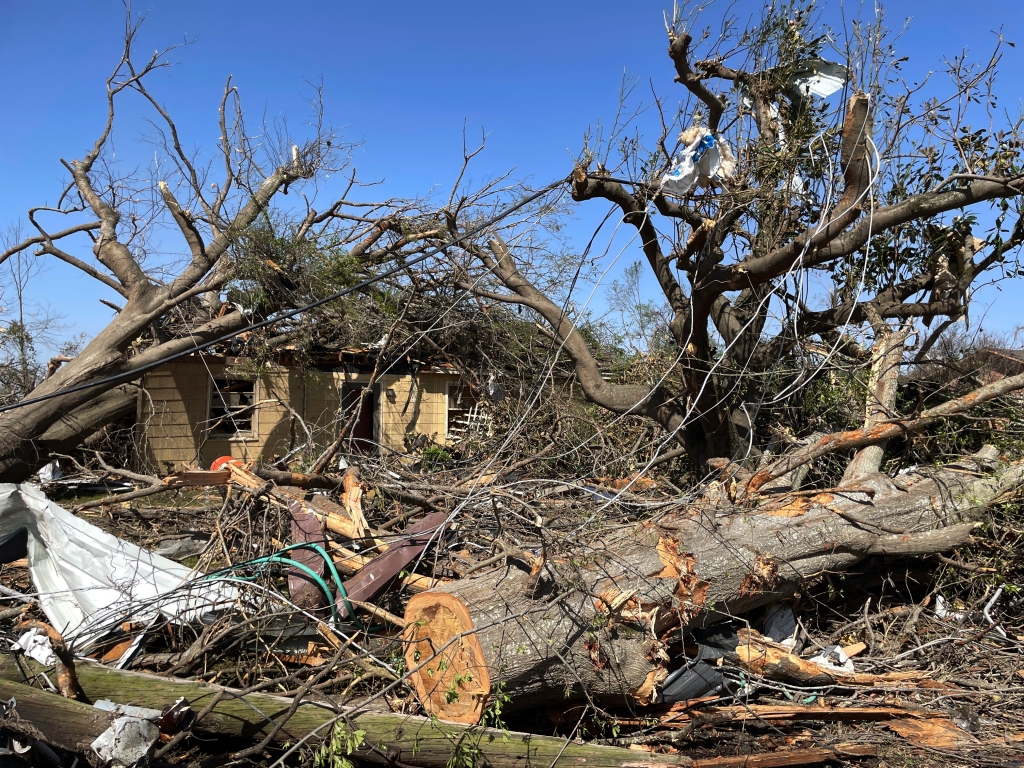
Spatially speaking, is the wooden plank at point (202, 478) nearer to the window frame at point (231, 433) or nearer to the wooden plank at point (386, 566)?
the wooden plank at point (386, 566)

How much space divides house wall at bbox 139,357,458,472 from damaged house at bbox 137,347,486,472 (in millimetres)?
17

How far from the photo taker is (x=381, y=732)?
10.7ft

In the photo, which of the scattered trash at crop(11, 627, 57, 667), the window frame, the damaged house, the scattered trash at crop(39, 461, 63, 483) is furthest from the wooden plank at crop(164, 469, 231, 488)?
the scattered trash at crop(39, 461, 63, 483)

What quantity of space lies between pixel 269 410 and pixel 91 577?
8303 millimetres

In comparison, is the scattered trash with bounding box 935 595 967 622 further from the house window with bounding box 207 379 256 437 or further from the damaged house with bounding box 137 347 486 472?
the house window with bounding box 207 379 256 437

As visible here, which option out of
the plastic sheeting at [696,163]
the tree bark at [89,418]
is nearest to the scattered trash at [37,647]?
the plastic sheeting at [696,163]

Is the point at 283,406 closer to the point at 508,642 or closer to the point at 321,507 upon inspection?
the point at 321,507

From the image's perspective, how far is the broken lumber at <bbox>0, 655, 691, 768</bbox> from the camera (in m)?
3.22

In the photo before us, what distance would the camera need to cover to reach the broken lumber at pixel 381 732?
3219 millimetres

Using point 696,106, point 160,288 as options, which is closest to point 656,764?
point 696,106

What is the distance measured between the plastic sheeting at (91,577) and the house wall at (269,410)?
253 inches

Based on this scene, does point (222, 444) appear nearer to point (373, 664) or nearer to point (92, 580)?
point (92, 580)

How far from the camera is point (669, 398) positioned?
679cm

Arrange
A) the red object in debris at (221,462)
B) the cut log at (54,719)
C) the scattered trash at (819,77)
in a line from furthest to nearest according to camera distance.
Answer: the scattered trash at (819,77)
the red object in debris at (221,462)
the cut log at (54,719)
